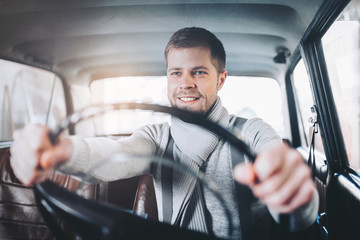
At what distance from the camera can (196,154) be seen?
3.18 ft

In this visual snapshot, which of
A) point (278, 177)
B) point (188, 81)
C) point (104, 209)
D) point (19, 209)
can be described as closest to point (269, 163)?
point (278, 177)

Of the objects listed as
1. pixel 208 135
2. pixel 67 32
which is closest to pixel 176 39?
pixel 208 135

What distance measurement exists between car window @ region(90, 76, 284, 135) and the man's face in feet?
0.31

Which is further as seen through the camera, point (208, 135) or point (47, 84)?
point (47, 84)

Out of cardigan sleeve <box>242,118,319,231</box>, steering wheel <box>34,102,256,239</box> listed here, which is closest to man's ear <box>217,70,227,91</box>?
cardigan sleeve <box>242,118,319,231</box>

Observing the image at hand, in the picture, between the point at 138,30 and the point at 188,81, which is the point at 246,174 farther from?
the point at 138,30

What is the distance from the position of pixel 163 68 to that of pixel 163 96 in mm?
700

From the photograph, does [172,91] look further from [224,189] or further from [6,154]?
[6,154]

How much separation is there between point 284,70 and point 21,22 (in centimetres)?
204

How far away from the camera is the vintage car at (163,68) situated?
1192 millimetres

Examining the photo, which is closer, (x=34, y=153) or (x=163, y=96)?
(x=34, y=153)

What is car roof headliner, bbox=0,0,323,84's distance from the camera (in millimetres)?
1314

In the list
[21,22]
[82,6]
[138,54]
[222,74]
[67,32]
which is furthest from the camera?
[138,54]

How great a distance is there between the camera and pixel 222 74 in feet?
4.05
